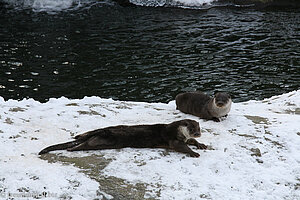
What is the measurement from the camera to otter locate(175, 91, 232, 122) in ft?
26.9

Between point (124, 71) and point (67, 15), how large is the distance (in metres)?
9.75

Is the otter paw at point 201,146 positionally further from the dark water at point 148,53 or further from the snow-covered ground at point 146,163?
the dark water at point 148,53

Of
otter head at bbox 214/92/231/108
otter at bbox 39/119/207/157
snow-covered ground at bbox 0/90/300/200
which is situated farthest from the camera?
otter head at bbox 214/92/231/108

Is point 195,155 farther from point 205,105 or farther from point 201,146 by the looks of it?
point 205,105

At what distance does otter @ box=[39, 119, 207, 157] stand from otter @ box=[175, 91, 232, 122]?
A: 155 centimetres

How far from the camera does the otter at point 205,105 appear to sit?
819cm

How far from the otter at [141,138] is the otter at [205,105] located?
155 cm

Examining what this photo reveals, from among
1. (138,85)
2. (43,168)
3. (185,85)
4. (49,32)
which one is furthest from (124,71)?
(43,168)

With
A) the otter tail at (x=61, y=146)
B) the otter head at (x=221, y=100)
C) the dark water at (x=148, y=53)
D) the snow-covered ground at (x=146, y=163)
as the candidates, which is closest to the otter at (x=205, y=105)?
the otter head at (x=221, y=100)

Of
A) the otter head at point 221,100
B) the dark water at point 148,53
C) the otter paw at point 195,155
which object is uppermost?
the otter head at point 221,100

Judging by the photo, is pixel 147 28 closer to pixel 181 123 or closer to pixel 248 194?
pixel 181 123

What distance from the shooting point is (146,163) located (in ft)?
20.1

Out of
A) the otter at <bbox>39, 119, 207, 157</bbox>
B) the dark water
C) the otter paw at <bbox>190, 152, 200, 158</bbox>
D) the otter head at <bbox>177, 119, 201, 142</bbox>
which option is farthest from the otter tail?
the dark water

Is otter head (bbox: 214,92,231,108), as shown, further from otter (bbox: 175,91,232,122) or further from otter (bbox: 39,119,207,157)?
otter (bbox: 39,119,207,157)
